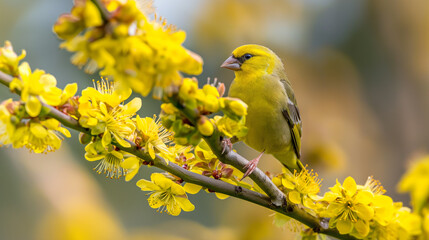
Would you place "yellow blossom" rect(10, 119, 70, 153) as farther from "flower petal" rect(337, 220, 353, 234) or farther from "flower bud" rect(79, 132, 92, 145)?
"flower petal" rect(337, 220, 353, 234)

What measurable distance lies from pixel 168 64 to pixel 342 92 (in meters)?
6.28

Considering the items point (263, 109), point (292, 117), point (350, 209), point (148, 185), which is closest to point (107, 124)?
point (148, 185)

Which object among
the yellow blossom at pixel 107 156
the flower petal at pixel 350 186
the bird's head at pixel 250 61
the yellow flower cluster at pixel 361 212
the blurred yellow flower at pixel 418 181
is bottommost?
the yellow blossom at pixel 107 156

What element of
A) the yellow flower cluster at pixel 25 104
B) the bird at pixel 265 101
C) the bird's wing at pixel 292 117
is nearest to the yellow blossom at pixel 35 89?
the yellow flower cluster at pixel 25 104

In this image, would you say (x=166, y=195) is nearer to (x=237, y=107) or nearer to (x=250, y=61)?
(x=237, y=107)

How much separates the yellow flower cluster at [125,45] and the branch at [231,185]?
0.24m

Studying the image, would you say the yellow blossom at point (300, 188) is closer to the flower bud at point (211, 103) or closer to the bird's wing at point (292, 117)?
the flower bud at point (211, 103)

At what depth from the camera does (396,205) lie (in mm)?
1697

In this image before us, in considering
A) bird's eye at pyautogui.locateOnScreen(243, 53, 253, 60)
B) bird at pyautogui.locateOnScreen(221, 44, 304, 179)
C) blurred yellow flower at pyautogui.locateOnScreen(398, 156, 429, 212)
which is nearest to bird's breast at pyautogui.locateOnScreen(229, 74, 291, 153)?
bird at pyautogui.locateOnScreen(221, 44, 304, 179)

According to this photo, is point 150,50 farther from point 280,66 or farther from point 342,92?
point 342,92

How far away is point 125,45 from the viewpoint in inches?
43.4

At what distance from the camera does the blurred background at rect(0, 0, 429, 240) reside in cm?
445

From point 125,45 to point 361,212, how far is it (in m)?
1.03

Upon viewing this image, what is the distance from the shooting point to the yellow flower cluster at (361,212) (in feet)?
5.44
